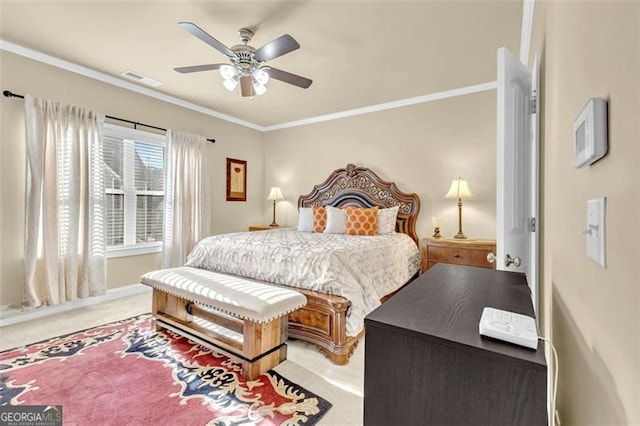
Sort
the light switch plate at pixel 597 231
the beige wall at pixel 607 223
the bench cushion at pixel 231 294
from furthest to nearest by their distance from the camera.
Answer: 1. the bench cushion at pixel 231 294
2. the light switch plate at pixel 597 231
3. the beige wall at pixel 607 223

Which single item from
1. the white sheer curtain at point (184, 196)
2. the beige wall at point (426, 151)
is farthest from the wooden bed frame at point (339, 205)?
the white sheer curtain at point (184, 196)

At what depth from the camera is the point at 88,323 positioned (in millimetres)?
2875

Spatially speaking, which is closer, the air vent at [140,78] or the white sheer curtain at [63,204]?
the white sheer curtain at [63,204]

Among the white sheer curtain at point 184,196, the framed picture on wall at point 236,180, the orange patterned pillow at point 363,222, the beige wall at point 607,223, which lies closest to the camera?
the beige wall at point 607,223

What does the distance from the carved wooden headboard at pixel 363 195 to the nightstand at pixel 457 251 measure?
528 mm

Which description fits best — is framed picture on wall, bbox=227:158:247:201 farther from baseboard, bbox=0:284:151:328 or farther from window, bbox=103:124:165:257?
baseboard, bbox=0:284:151:328

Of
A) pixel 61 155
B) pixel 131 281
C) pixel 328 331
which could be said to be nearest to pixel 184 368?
pixel 328 331

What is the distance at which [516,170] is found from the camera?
5.23ft

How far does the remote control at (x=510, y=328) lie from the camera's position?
63cm

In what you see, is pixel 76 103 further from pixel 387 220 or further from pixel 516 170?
pixel 516 170

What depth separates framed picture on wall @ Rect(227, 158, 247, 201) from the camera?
5098 mm

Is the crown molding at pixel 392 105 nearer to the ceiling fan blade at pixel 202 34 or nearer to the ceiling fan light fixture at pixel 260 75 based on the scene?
the ceiling fan light fixture at pixel 260 75

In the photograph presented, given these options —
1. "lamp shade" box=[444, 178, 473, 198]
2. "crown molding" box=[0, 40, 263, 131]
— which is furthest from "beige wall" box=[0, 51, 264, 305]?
"lamp shade" box=[444, 178, 473, 198]

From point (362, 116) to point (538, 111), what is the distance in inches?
128
